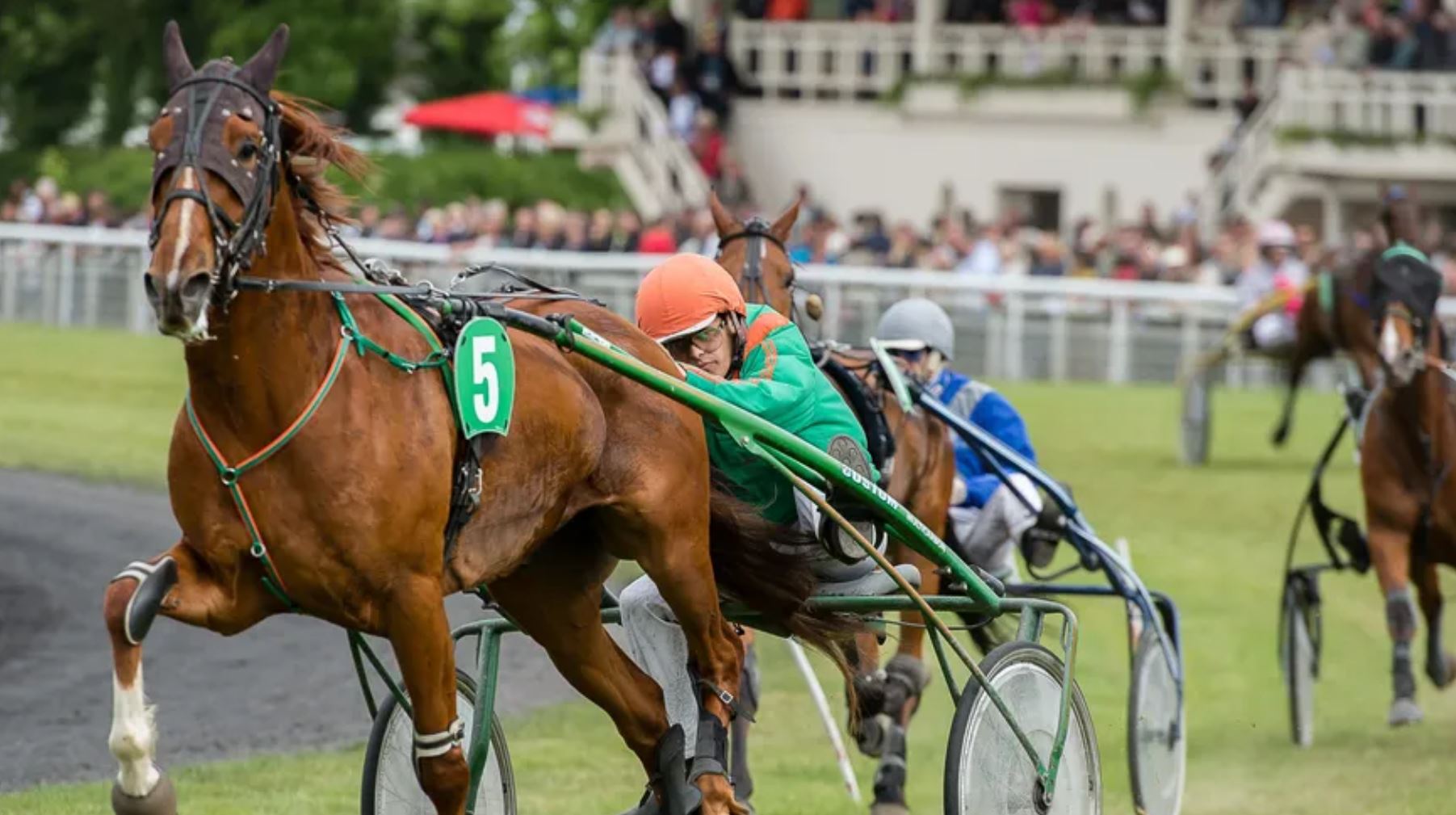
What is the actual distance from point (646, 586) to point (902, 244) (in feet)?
53.0

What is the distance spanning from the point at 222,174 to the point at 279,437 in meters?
0.53

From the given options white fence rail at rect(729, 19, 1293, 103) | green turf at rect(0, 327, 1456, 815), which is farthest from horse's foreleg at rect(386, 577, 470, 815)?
white fence rail at rect(729, 19, 1293, 103)

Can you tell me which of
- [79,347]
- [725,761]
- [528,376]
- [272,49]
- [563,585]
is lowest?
[79,347]

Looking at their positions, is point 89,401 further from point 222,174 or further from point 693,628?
point 222,174

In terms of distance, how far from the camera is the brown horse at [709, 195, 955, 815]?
25.1 feet

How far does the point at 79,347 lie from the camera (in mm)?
20922

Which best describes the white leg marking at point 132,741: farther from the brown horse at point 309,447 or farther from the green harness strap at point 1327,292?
the green harness strap at point 1327,292

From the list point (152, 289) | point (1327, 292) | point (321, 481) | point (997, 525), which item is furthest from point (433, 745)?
point (1327, 292)

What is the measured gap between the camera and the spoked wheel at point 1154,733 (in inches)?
306

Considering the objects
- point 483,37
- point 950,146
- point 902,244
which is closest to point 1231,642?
point 902,244

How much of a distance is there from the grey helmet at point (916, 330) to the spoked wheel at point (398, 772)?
96.3 inches

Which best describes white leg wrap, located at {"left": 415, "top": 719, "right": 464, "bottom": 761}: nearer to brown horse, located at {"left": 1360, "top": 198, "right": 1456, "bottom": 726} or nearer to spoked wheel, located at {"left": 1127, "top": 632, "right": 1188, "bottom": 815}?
spoked wheel, located at {"left": 1127, "top": 632, "right": 1188, "bottom": 815}

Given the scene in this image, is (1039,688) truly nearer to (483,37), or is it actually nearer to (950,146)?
(950,146)

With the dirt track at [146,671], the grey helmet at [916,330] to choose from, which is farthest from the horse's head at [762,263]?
the dirt track at [146,671]
